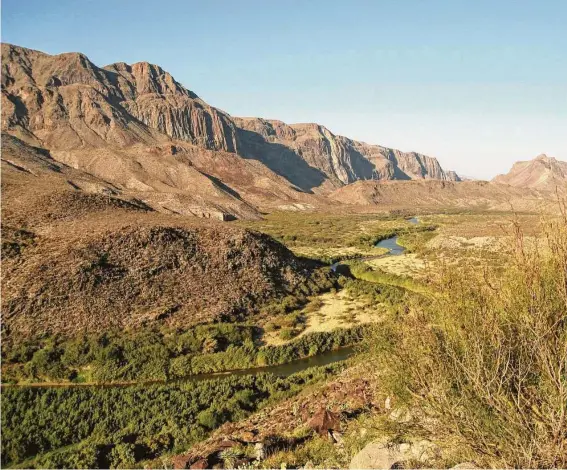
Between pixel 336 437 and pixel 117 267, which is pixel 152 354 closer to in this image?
pixel 117 267

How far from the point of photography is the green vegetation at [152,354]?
22375 mm

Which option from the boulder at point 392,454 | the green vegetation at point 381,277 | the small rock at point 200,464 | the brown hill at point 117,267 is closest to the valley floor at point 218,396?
the small rock at point 200,464

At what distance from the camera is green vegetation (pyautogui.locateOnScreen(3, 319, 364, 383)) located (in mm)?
22375

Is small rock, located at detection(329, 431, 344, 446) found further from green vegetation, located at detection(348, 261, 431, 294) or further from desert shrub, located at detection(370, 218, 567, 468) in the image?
green vegetation, located at detection(348, 261, 431, 294)

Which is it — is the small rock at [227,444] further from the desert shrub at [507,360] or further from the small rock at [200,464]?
the desert shrub at [507,360]

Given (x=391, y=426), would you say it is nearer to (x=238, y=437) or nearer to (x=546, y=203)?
(x=546, y=203)

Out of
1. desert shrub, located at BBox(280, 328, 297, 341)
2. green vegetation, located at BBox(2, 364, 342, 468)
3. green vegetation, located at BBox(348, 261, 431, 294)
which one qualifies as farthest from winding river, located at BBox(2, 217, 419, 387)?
green vegetation, located at BBox(348, 261, 431, 294)

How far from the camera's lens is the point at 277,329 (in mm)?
29328

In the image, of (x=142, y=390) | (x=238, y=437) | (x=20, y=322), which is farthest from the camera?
(x=20, y=322)

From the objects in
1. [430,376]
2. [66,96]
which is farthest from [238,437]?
[66,96]

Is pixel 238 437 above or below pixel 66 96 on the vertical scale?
below

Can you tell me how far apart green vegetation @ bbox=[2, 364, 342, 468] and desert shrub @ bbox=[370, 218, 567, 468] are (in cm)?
1164

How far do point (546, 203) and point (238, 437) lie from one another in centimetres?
1314

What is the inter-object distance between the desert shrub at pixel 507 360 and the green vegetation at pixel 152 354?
42.7 feet
